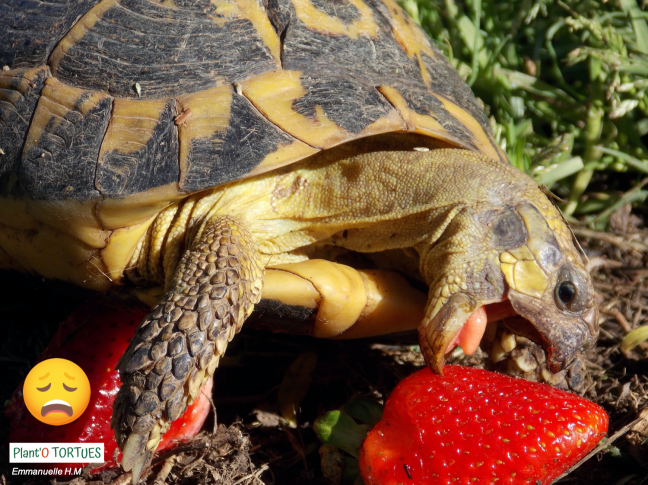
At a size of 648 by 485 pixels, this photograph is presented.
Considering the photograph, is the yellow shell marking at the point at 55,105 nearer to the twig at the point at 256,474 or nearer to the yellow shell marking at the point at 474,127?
the yellow shell marking at the point at 474,127

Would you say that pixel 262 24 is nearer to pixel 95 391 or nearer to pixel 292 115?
pixel 292 115

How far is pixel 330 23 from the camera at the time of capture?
235cm

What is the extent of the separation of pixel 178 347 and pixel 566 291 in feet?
4.24

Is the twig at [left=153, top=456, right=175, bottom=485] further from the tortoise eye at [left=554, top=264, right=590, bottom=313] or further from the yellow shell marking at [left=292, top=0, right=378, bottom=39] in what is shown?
the yellow shell marking at [left=292, top=0, right=378, bottom=39]

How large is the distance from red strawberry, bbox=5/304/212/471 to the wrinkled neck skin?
34 centimetres

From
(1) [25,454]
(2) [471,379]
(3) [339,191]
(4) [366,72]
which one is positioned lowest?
(1) [25,454]

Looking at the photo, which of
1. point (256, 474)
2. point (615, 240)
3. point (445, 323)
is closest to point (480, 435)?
Answer: point (445, 323)

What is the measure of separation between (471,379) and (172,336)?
1.01 metres

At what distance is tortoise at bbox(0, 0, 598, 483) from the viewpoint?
1971 mm

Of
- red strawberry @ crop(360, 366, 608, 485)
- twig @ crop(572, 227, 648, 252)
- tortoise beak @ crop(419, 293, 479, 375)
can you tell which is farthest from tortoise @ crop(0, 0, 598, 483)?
twig @ crop(572, 227, 648, 252)

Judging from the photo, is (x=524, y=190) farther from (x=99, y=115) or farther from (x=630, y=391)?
(x=99, y=115)

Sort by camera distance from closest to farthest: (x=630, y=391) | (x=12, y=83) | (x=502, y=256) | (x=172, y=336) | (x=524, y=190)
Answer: (x=172, y=336) < (x=502, y=256) < (x=524, y=190) < (x=12, y=83) < (x=630, y=391)

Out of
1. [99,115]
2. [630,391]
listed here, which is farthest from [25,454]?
[630,391]

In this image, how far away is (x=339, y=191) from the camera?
2.25 m
